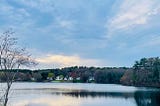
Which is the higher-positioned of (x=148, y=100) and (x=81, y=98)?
(x=81, y=98)

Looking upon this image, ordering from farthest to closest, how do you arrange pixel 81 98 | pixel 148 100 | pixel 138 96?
pixel 138 96, pixel 81 98, pixel 148 100

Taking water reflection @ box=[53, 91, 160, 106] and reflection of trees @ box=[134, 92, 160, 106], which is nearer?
reflection of trees @ box=[134, 92, 160, 106]

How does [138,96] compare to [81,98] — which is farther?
[138,96]

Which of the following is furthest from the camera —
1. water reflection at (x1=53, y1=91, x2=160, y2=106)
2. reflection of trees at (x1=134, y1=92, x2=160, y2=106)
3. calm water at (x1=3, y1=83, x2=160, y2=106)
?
water reflection at (x1=53, y1=91, x2=160, y2=106)

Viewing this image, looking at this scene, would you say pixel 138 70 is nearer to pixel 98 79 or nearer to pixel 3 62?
pixel 98 79

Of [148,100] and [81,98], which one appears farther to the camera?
[81,98]

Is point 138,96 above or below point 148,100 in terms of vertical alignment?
above

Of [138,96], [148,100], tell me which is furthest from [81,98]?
[138,96]

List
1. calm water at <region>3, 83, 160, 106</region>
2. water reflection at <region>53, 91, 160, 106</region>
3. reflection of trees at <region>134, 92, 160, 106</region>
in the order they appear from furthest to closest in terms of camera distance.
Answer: water reflection at <region>53, 91, 160, 106</region>, reflection of trees at <region>134, 92, 160, 106</region>, calm water at <region>3, 83, 160, 106</region>

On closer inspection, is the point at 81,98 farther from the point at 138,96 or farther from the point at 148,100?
the point at 138,96

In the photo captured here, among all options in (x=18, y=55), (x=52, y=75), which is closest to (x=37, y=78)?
(x=52, y=75)

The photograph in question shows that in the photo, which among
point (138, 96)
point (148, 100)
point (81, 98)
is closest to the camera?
point (148, 100)

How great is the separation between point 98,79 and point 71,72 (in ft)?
87.5

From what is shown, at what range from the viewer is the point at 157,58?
3974 inches
